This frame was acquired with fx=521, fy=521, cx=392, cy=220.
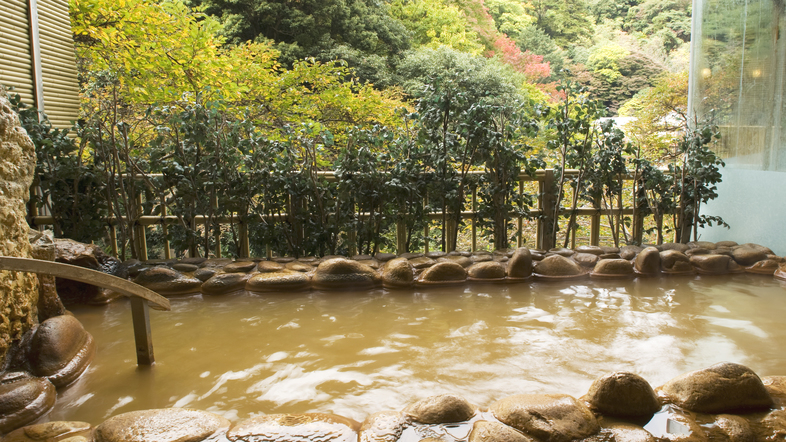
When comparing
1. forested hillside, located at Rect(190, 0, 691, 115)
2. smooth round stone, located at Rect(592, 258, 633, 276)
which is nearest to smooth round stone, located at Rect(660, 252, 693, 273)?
smooth round stone, located at Rect(592, 258, 633, 276)

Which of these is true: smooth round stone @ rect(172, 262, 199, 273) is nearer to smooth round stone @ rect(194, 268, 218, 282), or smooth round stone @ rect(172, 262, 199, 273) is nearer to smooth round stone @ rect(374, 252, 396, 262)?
smooth round stone @ rect(194, 268, 218, 282)

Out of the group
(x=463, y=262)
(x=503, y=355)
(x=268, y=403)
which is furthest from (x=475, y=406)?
(x=463, y=262)

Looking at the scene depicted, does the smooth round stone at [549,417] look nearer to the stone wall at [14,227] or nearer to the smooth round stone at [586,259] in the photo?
the stone wall at [14,227]

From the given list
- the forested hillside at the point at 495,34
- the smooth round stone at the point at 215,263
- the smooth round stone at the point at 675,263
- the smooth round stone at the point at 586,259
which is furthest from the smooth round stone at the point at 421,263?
the forested hillside at the point at 495,34

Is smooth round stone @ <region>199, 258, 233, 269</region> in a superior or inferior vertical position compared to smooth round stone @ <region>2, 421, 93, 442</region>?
superior

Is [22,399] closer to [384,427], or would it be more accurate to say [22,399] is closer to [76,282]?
[384,427]

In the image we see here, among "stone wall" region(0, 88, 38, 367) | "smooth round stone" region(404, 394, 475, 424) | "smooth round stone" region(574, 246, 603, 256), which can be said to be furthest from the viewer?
Answer: "smooth round stone" region(574, 246, 603, 256)

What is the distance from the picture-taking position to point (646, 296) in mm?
3549

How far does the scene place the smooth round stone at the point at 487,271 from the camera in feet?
12.7

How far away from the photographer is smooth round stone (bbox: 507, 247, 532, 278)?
3889mm

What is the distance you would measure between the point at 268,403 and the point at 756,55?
5016 millimetres

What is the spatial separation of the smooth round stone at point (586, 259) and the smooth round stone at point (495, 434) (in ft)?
8.35

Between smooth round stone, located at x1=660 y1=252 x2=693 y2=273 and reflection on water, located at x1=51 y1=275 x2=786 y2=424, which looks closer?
reflection on water, located at x1=51 y1=275 x2=786 y2=424

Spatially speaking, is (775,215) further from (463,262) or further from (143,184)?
(143,184)
